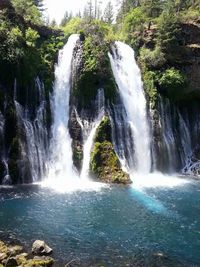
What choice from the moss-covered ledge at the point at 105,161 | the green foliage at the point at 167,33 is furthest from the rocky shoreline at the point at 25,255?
the green foliage at the point at 167,33

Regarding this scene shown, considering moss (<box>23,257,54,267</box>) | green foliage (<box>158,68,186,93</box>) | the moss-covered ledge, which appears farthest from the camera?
green foliage (<box>158,68,186,93</box>)

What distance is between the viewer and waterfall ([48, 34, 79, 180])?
35.8 meters

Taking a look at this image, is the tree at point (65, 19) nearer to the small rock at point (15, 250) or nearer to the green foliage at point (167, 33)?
the green foliage at point (167, 33)

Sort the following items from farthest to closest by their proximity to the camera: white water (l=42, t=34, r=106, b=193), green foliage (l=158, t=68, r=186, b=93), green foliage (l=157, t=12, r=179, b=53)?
green foliage (l=157, t=12, r=179, b=53)
green foliage (l=158, t=68, r=186, b=93)
white water (l=42, t=34, r=106, b=193)

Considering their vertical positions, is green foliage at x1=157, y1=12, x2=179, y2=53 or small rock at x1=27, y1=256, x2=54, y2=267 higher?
green foliage at x1=157, y1=12, x2=179, y2=53

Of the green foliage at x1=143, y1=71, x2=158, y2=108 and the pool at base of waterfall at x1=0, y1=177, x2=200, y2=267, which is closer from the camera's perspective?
the pool at base of waterfall at x1=0, y1=177, x2=200, y2=267

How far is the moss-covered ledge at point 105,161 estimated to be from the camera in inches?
1350

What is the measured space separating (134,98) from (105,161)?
10.2m

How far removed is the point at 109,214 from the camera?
83.7ft

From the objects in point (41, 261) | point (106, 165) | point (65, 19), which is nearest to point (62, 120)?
point (106, 165)

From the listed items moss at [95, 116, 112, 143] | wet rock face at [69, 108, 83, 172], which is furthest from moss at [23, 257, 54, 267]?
moss at [95, 116, 112, 143]

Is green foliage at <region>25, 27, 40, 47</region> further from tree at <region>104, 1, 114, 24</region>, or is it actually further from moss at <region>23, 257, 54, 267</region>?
tree at <region>104, 1, 114, 24</region>

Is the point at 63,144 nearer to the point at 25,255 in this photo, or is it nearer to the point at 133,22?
the point at 25,255

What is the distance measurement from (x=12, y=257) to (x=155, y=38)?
35725 mm
